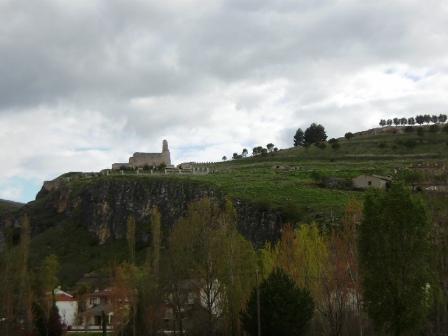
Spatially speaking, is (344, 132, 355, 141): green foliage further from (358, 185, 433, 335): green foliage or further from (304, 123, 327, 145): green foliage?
(358, 185, 433, 335): green foliage

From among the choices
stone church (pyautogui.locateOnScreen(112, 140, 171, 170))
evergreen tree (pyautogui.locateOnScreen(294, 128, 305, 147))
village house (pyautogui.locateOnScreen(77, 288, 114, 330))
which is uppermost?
evergreen tree (pyautogui.locateOnScreen(294, 128, 305, 147))

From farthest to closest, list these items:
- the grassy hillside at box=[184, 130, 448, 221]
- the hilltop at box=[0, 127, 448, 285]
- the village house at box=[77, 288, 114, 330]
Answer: the hilltop at box=[0, 127, 448, 285] → the grassy hillside at box=[184, 130, 448, 221] → the village house at box=[77, 288, 114, 330]

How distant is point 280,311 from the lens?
37.8 meters

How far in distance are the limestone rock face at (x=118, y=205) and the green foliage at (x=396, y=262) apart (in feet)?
177

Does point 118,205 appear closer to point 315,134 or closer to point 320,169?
point 320,169

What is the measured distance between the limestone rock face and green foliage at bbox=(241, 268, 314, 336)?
47.8m

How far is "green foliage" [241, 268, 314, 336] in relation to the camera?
3775 cm

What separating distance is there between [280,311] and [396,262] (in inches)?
346

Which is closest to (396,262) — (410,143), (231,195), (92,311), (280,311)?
(280,311)

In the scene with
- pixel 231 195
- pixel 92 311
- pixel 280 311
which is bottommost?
pixel 92 311

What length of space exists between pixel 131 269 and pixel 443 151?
8252 centimetres

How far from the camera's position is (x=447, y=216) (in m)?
39.4

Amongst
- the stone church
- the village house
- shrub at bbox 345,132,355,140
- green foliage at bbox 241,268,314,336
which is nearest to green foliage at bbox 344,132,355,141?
shrub at bbox 345,132,355,140

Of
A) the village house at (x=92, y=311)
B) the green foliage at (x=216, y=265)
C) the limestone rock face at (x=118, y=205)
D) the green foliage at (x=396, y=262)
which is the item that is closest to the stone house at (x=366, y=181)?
the limestone rock face at (x=118, y=205)
